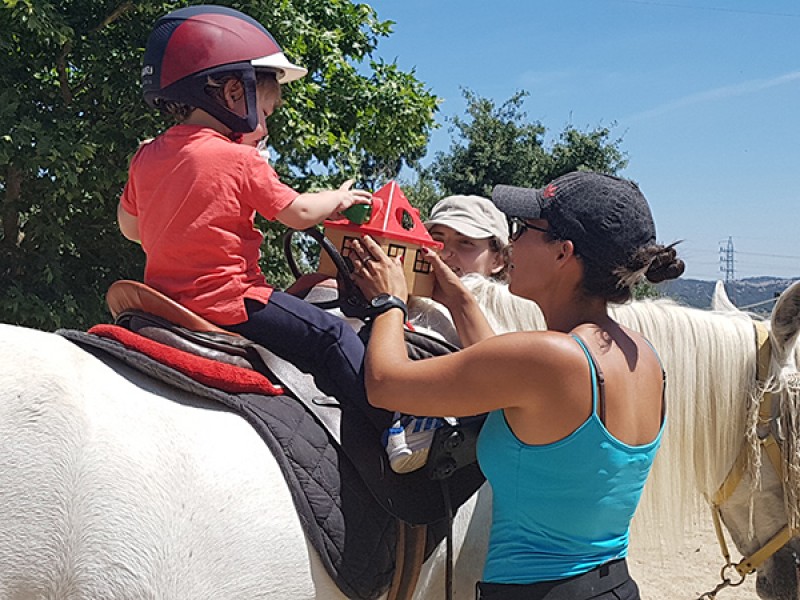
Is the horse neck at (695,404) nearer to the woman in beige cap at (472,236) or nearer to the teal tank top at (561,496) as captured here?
the woman in beige cap at (472,236)

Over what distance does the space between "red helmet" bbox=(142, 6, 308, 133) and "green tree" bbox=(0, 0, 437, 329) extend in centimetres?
448

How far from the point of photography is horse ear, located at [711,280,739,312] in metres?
3.19

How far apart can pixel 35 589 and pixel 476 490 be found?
3.81 ft

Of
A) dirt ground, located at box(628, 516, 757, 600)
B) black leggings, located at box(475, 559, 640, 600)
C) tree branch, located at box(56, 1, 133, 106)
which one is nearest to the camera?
black leggings, located at box(475, 559, 640, 600)

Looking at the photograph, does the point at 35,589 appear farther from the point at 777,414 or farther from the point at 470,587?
the point at 777,414

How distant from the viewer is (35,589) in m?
1.73

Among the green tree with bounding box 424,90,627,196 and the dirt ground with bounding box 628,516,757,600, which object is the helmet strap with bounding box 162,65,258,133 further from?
the green tree with bounding box 424,90,627,196

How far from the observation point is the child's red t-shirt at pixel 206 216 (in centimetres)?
222

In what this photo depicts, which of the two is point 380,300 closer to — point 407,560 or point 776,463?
point 407,560

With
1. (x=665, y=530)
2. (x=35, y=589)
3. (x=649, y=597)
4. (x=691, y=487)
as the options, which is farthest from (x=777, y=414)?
(x=649, y=597)

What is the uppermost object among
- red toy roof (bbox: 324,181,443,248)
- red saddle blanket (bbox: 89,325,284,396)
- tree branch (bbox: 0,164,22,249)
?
tree branch (bbox: 0,164,22,249)

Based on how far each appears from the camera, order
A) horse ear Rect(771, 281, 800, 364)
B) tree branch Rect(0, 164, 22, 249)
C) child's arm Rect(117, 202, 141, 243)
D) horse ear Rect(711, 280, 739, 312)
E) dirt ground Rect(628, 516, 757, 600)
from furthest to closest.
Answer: tree branch Rect(0, 164, 22, 249) → dirt ground Rect(628, 516, 757, 600) → horse ear Rect(711, 280, 739, 312) → horse ear Rect(771, 281, 800, 364) → child's arm Rect(117, 202, 141, 243)

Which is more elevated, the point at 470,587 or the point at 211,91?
the point at 211,91

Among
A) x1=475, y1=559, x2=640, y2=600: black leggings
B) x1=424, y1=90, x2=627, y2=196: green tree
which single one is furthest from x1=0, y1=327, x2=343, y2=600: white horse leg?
x1=424, y1=90, x2=627, y2=196: green tree
